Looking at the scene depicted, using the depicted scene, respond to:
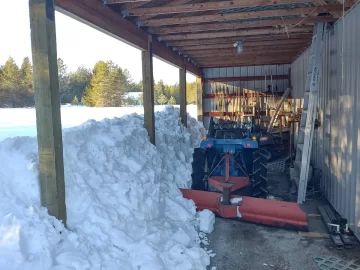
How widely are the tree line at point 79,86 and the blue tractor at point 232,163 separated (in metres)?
31.8

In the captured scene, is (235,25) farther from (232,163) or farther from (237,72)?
(237,72)

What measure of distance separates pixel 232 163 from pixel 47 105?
12.9ft

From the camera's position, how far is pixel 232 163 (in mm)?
6117

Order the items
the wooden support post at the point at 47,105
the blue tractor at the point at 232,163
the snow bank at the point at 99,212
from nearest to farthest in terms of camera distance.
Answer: the snow bank at the point at 99,212 → the wooden support post at the point at 47,105 → the blue tractor at the point at 232,163

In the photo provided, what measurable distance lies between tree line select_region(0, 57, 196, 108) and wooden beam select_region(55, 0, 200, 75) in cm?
3142

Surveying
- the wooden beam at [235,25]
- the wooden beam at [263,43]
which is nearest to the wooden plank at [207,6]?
the wooden beam at [235,25]

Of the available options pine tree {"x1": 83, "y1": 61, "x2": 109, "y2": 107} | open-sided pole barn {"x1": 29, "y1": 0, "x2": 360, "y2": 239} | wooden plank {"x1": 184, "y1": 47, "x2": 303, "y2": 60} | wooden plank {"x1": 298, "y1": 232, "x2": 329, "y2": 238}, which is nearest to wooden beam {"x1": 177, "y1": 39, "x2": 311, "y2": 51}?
open-sided pole barn {"x1": 29, "y1": 0, "x2": 360, "y2": 239}

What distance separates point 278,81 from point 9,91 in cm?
3154

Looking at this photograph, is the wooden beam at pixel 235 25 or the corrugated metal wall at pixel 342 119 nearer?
the corrugated metal wall at pixel 342 119

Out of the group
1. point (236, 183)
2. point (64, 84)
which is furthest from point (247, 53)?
point (64, 84)

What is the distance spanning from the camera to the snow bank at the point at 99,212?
2881 millimetres

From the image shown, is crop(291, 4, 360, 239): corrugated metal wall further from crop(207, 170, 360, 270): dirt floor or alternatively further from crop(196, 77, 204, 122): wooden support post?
crop(196, 77, 204, 122): wooden support post

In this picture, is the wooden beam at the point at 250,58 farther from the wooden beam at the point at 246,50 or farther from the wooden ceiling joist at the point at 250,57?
the wooden beam at the point at 246,50

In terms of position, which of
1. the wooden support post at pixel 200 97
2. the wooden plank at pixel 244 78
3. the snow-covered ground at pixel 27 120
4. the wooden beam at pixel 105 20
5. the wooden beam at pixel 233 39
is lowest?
the snow-covered ground at pixel 27 120
